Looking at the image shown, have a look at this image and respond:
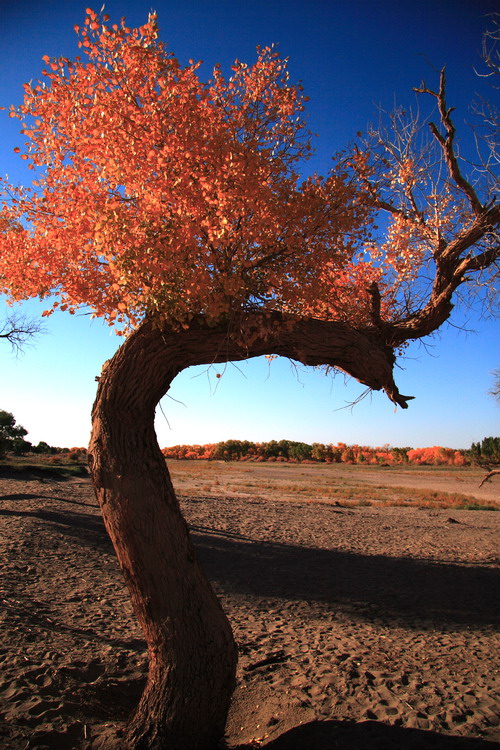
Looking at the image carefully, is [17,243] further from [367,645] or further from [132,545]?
[367,645]

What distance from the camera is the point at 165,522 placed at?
461 cm

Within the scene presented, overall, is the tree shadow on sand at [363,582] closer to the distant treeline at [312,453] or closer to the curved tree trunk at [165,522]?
the curved tree trunk at [165,522]

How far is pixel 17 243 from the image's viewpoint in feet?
17.5

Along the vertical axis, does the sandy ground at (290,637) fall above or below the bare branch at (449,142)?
below

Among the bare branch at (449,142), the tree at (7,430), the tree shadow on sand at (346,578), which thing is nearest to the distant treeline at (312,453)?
the tree at (7,430)

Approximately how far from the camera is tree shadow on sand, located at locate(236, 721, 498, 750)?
4.27 metres

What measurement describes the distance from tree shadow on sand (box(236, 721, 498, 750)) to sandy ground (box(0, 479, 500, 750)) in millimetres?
18

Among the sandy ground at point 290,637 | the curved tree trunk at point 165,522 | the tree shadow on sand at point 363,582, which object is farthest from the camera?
the tree shadow on sand at point 363,582

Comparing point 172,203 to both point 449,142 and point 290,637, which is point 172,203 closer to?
point 449,142

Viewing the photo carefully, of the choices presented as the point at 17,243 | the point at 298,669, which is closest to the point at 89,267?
the point at 17,243

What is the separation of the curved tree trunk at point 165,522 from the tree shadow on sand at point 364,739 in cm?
73

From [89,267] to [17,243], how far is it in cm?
96

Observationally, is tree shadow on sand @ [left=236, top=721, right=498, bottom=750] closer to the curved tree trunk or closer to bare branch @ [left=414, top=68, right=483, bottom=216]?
the curved tree trunk

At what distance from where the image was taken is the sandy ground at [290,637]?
4652mm
